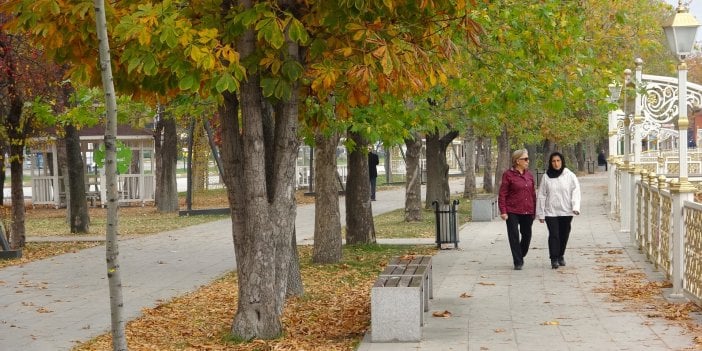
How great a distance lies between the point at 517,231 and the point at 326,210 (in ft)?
11.8

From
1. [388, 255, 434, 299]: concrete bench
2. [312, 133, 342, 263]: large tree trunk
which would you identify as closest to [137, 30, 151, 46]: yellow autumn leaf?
[388, 255, 434, 299]: concrete bench

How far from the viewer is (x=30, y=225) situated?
32969 millimetres

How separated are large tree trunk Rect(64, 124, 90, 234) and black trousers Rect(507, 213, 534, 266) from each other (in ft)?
43.6

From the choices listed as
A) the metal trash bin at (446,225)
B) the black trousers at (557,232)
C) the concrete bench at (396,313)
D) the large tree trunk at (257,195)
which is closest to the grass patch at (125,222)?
the metal trash bin at (446,225)

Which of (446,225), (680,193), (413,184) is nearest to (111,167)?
(680,193)

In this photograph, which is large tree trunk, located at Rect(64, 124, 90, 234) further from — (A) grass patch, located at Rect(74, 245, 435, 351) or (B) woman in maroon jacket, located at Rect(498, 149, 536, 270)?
(B) woman in maroon jacket, located at Rect(498, 149, 536, 270)

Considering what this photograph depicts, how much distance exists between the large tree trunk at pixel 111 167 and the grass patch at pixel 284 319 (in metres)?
2.98

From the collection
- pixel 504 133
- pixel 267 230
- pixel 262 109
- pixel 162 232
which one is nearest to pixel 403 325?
pixel 267 230

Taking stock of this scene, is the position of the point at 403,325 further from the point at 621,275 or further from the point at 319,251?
the point at 319,251

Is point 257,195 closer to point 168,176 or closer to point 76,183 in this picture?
point 76,183

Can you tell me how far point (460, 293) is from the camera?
13.6 m

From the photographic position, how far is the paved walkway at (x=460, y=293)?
1016cm

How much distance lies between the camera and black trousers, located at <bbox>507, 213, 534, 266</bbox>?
620 inches

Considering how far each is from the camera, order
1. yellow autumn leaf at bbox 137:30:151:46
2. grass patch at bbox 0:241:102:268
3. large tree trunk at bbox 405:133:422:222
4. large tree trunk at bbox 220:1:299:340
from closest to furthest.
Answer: yellow autumn leaf at bbox 137:30:151:46, large tree trunk at bbox 220:1:299:340, grass patch at bbox 0:241:102:268, large tree trunk at bbox 405:133:422:222
